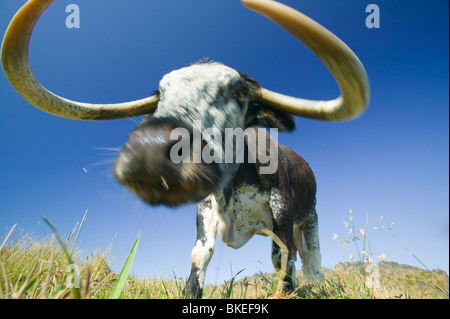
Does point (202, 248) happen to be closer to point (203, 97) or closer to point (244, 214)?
point (244, 214)

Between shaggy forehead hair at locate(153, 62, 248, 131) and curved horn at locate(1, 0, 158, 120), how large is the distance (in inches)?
36.0

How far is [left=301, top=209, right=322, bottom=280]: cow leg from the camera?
206 inches

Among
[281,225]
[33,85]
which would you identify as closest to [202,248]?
[281,225]

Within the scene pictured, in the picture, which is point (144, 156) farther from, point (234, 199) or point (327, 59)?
point (234, 199)

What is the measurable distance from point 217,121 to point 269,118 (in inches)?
37.3

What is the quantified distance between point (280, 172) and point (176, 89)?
71.1 inches

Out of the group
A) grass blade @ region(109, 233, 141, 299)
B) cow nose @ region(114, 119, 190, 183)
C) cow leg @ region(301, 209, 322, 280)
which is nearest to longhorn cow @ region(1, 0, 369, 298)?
cow nose @ region(114, 119, 190, 183)

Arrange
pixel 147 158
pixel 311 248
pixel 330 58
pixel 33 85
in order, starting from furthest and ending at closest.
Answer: pixel 311 248
pixel 33 85
pixel 330 58
pixel 147 158

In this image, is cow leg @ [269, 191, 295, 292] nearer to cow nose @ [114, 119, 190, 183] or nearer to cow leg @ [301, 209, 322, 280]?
cow nose @ [114, 119, 190, 183]

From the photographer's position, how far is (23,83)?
2.84 m

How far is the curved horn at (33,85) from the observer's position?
2.45 metres

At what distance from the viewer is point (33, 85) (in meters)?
2.91

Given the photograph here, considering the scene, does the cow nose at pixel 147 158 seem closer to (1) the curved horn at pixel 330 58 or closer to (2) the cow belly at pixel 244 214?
(1) the curved horn at pixel 330 58
